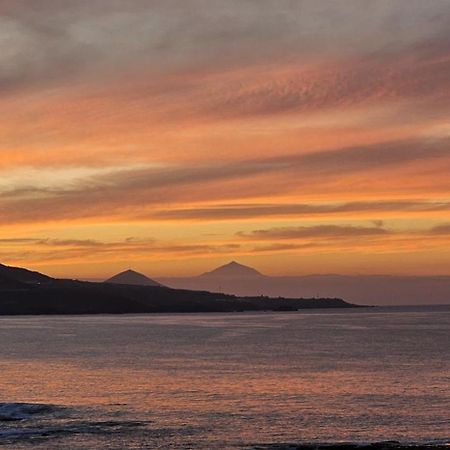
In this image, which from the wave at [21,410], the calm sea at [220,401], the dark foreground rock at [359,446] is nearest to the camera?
the dark foreground rock at [359,446]

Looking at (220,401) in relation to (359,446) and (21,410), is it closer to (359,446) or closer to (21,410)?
(21,410)

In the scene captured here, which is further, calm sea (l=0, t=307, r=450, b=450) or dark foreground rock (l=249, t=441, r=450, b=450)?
calm sea (l=0, t=307, r=450, b=450)

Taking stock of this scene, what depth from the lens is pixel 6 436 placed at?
77.1 meters

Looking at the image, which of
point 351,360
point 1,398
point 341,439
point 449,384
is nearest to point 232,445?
point 341,439

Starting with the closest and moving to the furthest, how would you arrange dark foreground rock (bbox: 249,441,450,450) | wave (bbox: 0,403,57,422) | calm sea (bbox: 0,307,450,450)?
dark foreground rock (bbox: 249,441,450,450)
calm sea (bbox: 0,307,450,450)
wave (bbox: 0,403,57,422)

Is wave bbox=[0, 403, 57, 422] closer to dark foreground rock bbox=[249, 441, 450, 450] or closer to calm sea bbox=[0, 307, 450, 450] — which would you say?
calm sea bbox=[0, 307, 450, 450]

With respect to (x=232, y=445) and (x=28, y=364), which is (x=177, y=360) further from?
(x=232, y=445)

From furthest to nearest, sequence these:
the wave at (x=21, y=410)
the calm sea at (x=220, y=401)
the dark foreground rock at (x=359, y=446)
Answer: the wave at (x=21, y=410) < the calm sea at (x=220, y=401) < the dark foreground rock at (x=359, y=446)

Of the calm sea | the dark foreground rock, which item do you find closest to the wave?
the calm sea

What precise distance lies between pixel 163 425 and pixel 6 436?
15713mm

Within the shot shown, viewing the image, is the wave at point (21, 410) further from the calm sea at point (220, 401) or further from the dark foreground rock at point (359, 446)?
the dark foreground rock at point (359, 446)

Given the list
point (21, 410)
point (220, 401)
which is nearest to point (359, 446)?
point (220, 401)

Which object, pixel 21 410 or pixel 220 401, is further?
pixel 220 401

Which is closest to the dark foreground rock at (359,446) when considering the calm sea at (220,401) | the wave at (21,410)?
the calm sea at (220,401)
